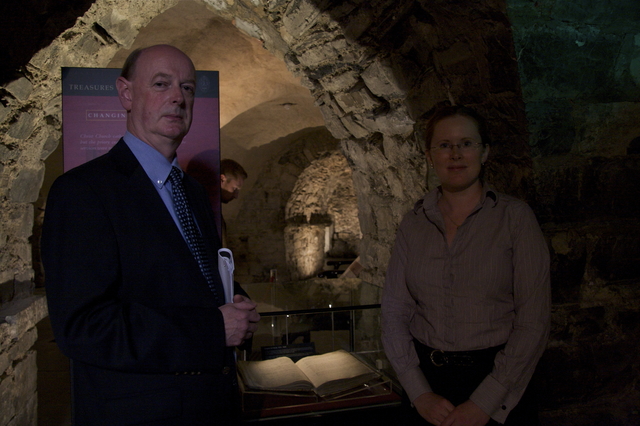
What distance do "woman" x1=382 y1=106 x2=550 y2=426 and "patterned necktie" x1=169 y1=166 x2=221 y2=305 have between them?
0.61 m

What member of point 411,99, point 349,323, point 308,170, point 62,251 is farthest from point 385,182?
point 308,170

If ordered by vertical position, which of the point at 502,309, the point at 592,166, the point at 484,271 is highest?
the point at 592,166

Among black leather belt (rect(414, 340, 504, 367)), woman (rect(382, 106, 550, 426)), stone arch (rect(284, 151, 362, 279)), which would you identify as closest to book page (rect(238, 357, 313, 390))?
woman (rect(382, 106, 550, 426))

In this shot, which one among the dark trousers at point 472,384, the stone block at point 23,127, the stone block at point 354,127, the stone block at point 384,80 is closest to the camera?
the dark trousers at point 472,384

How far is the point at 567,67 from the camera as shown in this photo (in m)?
1.97

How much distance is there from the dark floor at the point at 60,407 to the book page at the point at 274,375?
121 millimetres

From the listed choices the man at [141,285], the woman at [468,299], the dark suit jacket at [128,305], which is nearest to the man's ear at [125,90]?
the man at [141,285]

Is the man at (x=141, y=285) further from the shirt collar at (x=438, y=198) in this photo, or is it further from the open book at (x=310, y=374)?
the shirt collar at (x=438, y=198)

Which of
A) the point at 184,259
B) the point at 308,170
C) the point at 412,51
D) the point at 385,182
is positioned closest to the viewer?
the point at 184,259

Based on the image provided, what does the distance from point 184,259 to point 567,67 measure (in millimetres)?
1855

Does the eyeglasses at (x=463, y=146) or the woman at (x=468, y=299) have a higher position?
the eyeglasses at (x=463, y=146)

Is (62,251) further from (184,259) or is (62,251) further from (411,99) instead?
(411,99)

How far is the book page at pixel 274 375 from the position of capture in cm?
171

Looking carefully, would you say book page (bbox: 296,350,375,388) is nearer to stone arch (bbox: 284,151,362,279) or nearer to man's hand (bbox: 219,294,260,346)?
man's hand (bbox: 219,294,260,346)
